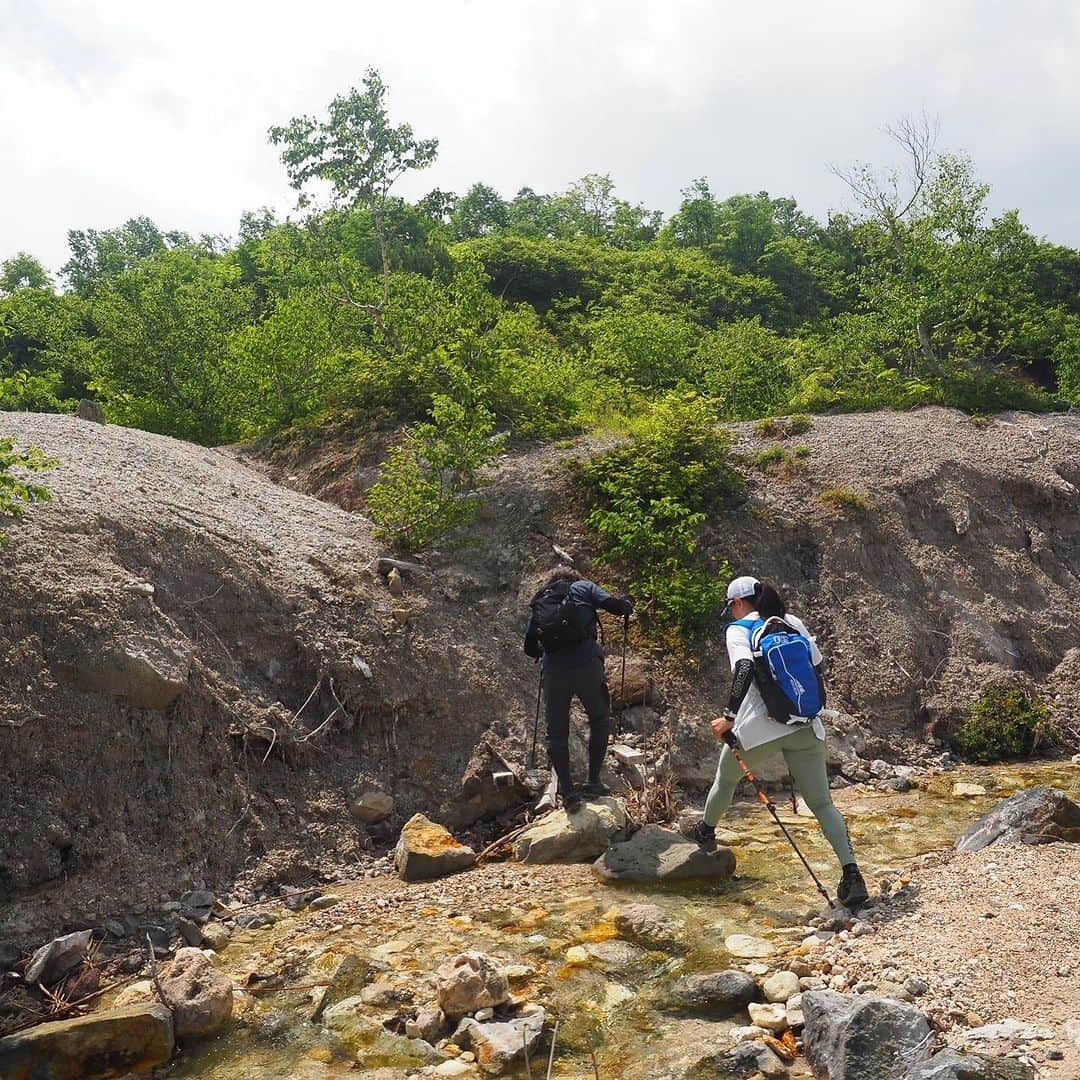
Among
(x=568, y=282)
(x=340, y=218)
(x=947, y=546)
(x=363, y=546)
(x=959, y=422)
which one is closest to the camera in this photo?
(x=363, y=546)

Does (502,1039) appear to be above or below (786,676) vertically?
below

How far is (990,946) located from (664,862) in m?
2.65

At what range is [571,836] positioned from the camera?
800 cm

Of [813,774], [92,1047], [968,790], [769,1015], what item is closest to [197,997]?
[92,1047]

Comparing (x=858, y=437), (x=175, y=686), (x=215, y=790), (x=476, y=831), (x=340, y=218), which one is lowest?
→ (x=476, y=831)

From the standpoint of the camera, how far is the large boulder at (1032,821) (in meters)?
6.94

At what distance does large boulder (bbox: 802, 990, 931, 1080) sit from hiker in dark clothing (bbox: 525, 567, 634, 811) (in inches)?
159

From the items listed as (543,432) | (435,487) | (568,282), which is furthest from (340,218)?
(568,282)

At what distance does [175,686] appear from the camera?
8.09 metres

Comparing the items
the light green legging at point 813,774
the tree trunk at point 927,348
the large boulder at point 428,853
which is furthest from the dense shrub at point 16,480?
the tree trunk at point 927,348

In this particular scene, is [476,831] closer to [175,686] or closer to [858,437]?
[175,686]

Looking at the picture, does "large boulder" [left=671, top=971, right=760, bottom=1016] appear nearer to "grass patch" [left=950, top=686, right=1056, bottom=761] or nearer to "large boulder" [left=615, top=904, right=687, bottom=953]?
"large boulder" [left=615, top=904, right=687, bottom=953]

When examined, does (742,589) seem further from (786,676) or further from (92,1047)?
(92,1047)

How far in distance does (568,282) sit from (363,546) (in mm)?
33595
